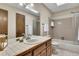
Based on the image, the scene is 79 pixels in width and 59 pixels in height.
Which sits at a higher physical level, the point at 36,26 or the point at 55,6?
the point at 55,6

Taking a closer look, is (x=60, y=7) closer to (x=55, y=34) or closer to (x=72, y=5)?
(x=72, y=5)

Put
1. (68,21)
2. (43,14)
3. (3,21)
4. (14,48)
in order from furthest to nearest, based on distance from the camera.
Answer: (43,14)
(68,21)
(3,21)
(14,48)

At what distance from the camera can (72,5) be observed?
3.90 ft

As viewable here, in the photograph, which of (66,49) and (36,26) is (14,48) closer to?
(36,26)

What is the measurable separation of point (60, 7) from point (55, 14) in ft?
0.45

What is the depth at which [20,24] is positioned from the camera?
124 centimetres

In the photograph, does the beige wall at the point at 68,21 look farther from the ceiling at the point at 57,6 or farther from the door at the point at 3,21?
the door at the point at 3,21

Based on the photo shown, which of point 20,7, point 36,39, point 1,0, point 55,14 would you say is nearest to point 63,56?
point 36,39

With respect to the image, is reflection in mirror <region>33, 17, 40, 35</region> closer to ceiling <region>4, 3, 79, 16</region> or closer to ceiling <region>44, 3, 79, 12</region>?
ceiling <region>4, 3, 79, 16</region>

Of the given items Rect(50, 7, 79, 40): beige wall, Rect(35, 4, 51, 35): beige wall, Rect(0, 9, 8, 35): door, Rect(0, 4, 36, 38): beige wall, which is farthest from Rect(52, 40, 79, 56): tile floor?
Rect(0, 9, 8, 35): door

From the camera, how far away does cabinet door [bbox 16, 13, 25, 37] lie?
121cm

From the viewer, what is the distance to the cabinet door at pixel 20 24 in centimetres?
121

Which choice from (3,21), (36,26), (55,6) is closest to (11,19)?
(3,21)

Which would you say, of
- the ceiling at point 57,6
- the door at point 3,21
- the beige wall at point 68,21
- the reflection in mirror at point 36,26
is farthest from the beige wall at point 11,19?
the beige wall at point 68,21
